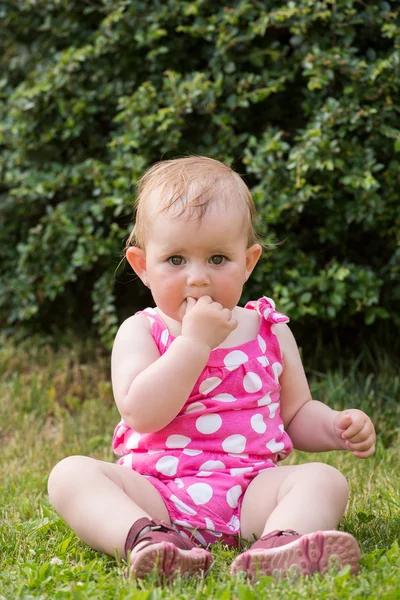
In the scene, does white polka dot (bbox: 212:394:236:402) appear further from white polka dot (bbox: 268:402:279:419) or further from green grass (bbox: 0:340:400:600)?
green grass (bbox: 0:340:400:600)

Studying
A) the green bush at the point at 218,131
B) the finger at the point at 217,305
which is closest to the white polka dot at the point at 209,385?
the finger at the point at 217,305

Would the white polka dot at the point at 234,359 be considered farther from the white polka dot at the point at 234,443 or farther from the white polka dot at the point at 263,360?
the white polka dot at the point at 234,443

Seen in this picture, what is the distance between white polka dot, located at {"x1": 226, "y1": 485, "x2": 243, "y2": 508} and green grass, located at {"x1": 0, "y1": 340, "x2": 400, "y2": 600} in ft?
0.54

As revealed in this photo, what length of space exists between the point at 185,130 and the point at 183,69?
32cm

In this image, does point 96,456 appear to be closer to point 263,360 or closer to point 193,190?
point 263,360

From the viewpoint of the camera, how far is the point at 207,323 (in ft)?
7.16

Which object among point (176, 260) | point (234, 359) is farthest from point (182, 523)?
point (176, 260)

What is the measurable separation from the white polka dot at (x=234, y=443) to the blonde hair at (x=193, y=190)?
0.57m

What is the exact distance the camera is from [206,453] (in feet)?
7.62

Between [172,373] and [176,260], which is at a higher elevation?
[176,260]

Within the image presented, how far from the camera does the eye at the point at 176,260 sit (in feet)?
7.41

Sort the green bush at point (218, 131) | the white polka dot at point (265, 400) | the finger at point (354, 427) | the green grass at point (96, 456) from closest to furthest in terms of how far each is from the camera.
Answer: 1. the green grass at point (96, 456)
2. the finger at point (354, 427)
3. the white polka dot at point (265, 400)
4. the green bush at point (218, 131)

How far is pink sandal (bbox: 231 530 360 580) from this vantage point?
188cm

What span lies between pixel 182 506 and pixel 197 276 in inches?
24.3
